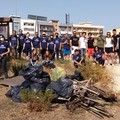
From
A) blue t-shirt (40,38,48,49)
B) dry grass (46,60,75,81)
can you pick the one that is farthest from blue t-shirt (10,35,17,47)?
dry grass (46,60,75,81)

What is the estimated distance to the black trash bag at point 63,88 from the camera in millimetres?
9328

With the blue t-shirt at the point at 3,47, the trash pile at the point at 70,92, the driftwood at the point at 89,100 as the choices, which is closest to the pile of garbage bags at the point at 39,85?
the trash pile at the point at 70,92

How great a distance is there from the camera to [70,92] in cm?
931

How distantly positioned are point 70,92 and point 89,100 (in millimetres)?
546

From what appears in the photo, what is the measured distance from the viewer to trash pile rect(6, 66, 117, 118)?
9133 mm

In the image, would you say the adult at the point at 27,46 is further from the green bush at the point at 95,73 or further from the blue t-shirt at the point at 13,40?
the green bush at the point at 95,73

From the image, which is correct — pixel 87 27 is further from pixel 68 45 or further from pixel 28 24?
pixel 68 45

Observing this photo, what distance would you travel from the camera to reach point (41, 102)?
8820 millimetres

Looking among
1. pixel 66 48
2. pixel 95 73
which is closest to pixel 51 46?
pixel 66 48

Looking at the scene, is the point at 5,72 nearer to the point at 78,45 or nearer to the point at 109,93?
the point at 109,93

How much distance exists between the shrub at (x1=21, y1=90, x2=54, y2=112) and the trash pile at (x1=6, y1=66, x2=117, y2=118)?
0.40m

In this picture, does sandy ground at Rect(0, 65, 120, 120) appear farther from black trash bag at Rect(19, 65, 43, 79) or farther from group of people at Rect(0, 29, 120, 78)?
group of people at Rect(0, 29, 120, 78)

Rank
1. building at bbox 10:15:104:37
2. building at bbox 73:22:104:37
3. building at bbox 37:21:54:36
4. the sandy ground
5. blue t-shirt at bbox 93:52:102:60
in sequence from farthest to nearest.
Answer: building at bbox 73:22:104:37, building at bbox 37:21:54:36, building at bbox 10:15:104:37, blue t-shirt at bbox 93:52:102:60, the sandy ground

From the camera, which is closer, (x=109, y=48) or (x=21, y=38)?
(x=109, y=48)
